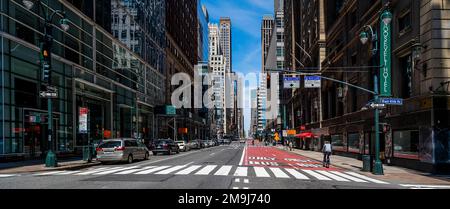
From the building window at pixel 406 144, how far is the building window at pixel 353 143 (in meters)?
8.99

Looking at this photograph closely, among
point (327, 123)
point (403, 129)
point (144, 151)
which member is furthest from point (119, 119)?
point (403, 129)

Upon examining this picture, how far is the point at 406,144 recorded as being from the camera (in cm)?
2558

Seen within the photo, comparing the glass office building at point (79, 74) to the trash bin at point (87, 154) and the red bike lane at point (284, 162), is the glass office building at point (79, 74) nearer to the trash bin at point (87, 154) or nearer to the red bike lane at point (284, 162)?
the trash bin at point (87, 154)

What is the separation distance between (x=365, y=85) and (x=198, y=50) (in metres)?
109

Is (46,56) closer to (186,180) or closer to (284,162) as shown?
(186,180)

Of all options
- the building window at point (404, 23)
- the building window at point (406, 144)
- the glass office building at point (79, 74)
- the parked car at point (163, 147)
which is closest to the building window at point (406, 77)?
the building window at point (404, 23)

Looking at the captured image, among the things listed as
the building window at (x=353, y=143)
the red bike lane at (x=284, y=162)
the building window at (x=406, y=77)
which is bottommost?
the red bike lane at (x=284, y=162)

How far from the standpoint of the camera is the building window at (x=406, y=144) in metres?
24.0

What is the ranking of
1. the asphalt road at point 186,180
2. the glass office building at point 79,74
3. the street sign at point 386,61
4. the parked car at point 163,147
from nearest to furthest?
the asphalt road at point 186,180, the glass office building at point 79,74, the street sign at point 386,61, the parked car at point 163,147

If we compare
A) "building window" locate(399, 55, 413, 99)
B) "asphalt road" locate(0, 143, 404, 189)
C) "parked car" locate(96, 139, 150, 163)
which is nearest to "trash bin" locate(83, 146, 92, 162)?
"parked car" locate(96, 139, 150, 163)

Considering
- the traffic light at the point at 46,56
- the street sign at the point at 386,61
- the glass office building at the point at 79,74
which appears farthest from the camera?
the street sign at the point at 386,61

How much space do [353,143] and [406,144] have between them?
1284 cm

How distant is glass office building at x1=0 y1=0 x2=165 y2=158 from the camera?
89.3 ft
